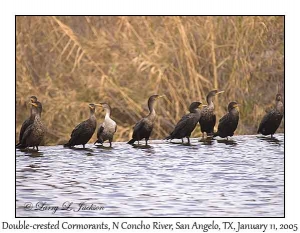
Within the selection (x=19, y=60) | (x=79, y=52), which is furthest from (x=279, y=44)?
(x=19, y=60)

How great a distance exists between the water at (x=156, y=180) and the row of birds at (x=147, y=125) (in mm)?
155

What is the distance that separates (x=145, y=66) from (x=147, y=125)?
2157 millimetres

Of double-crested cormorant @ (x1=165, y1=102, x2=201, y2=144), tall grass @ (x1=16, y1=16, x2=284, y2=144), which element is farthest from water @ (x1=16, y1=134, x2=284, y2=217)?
tall grass @ (x1=16, y1=16, x2=284, y2=144)

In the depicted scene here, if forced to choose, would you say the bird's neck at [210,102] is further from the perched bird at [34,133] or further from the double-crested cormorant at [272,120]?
the perched bird at [34,133]

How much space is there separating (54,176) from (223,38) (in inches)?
184

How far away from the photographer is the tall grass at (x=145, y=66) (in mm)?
11562

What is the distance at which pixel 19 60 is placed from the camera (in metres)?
11.8

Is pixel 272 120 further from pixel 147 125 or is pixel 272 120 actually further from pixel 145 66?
pixel 145 66

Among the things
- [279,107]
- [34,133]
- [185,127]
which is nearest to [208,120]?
[185,127]

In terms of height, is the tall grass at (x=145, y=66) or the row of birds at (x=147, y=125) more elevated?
the tall grass at (x=145, y=66)

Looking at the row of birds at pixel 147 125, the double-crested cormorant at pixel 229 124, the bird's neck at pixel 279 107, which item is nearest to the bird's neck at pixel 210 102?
the row of birds at pixel 147 125

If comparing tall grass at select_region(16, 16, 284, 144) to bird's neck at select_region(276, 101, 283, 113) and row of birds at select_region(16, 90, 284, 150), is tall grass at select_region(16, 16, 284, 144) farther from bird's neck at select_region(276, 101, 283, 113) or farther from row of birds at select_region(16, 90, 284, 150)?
bird's neck at select_region(276, 101, 283, 113)

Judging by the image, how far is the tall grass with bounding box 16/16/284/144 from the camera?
455 inches
